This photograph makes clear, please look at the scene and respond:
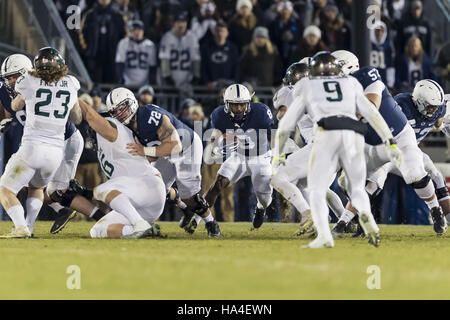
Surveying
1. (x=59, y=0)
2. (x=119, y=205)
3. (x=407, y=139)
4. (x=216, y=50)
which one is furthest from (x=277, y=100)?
(x=59, y=0)

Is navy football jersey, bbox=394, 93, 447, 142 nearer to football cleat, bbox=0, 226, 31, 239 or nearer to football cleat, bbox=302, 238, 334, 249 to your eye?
football cleat, bbox=302, 238, 334, 249

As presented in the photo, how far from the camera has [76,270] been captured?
758 cm

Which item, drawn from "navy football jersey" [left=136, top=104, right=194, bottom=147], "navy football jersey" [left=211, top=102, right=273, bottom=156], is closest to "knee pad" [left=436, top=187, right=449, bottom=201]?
"navy football jersey" [left=211, top=102, right=273, bottom=156]

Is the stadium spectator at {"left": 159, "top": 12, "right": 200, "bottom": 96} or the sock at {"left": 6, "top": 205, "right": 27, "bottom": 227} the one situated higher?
the stadium spectator at {"left": 159, "top": 12, "right": 200, "bottom": 96}

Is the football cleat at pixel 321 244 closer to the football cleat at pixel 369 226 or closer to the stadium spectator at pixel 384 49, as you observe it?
the football cleat at pixel 369 226

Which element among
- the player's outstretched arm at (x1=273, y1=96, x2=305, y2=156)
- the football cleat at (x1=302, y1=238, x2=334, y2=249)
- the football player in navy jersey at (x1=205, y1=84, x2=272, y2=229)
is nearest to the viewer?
the football cleat at (x1=302, y1=238, x2=334, y2=249)

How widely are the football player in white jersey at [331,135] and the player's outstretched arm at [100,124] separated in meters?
2.44

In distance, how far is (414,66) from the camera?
18.2 meters

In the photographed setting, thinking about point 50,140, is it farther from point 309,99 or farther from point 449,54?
point 449,54

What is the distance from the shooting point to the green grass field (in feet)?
21.9

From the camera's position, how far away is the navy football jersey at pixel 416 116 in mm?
12758

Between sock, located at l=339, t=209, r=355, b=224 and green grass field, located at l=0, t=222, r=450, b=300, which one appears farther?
sock, located at l=339, t=209, r=355, b=224

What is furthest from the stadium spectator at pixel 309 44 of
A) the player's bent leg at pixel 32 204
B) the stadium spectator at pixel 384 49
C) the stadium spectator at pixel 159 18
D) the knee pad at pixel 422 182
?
the player's bent leg at pixel 32 204

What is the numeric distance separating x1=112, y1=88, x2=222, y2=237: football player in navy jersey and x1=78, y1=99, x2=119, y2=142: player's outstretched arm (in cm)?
16
